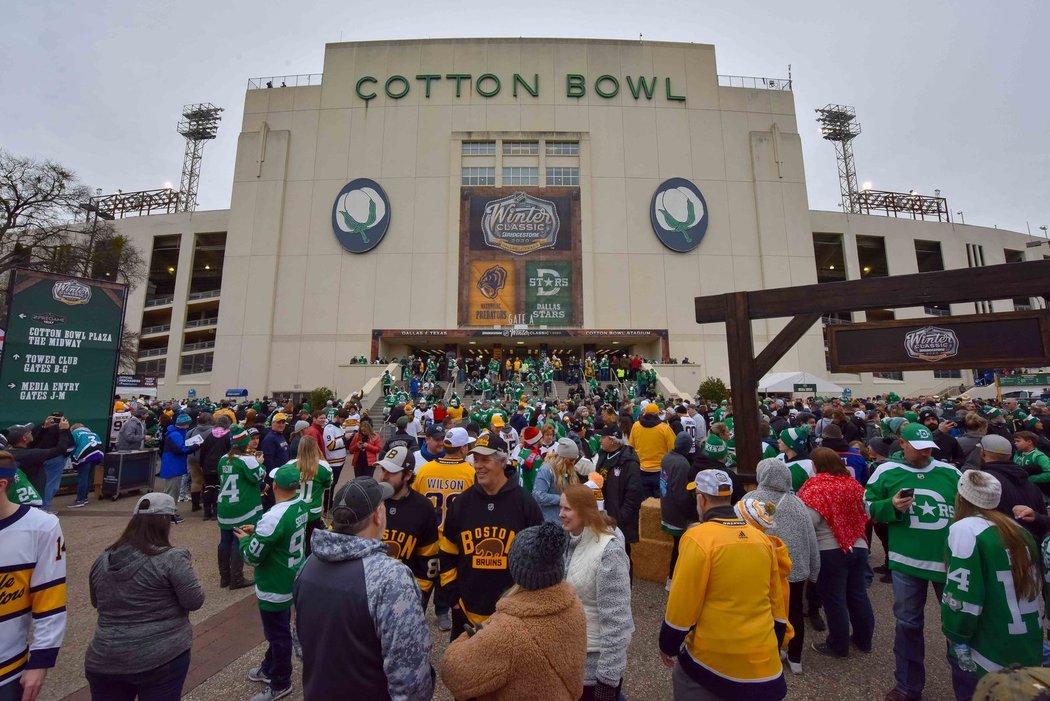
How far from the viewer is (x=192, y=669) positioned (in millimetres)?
3727

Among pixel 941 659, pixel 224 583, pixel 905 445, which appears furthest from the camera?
pixel 224 583

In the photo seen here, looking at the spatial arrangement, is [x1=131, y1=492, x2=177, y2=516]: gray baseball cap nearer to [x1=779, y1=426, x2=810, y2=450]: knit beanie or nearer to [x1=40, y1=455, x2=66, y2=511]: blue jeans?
[x1=779, y1=426, x2=810, y2=450]: knit beanie

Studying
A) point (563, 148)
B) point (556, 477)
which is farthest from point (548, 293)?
point (556, 477)

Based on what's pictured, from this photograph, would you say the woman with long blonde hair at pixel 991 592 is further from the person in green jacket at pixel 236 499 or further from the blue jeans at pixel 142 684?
the person in green jacket at pixel 236 499

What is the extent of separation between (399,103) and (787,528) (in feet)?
114

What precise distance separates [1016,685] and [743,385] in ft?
14.6

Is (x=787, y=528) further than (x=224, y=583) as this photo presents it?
No

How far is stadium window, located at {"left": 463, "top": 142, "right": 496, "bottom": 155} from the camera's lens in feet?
101

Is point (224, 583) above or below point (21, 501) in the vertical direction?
below

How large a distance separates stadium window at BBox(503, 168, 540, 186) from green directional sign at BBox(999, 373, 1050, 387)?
84.7ft

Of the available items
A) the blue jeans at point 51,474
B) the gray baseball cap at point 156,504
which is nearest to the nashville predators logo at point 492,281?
the blue jeans at point 51,474

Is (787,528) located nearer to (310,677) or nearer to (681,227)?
(310,677)

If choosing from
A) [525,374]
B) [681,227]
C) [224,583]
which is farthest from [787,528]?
[681,227]

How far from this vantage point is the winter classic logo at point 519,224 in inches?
1152
